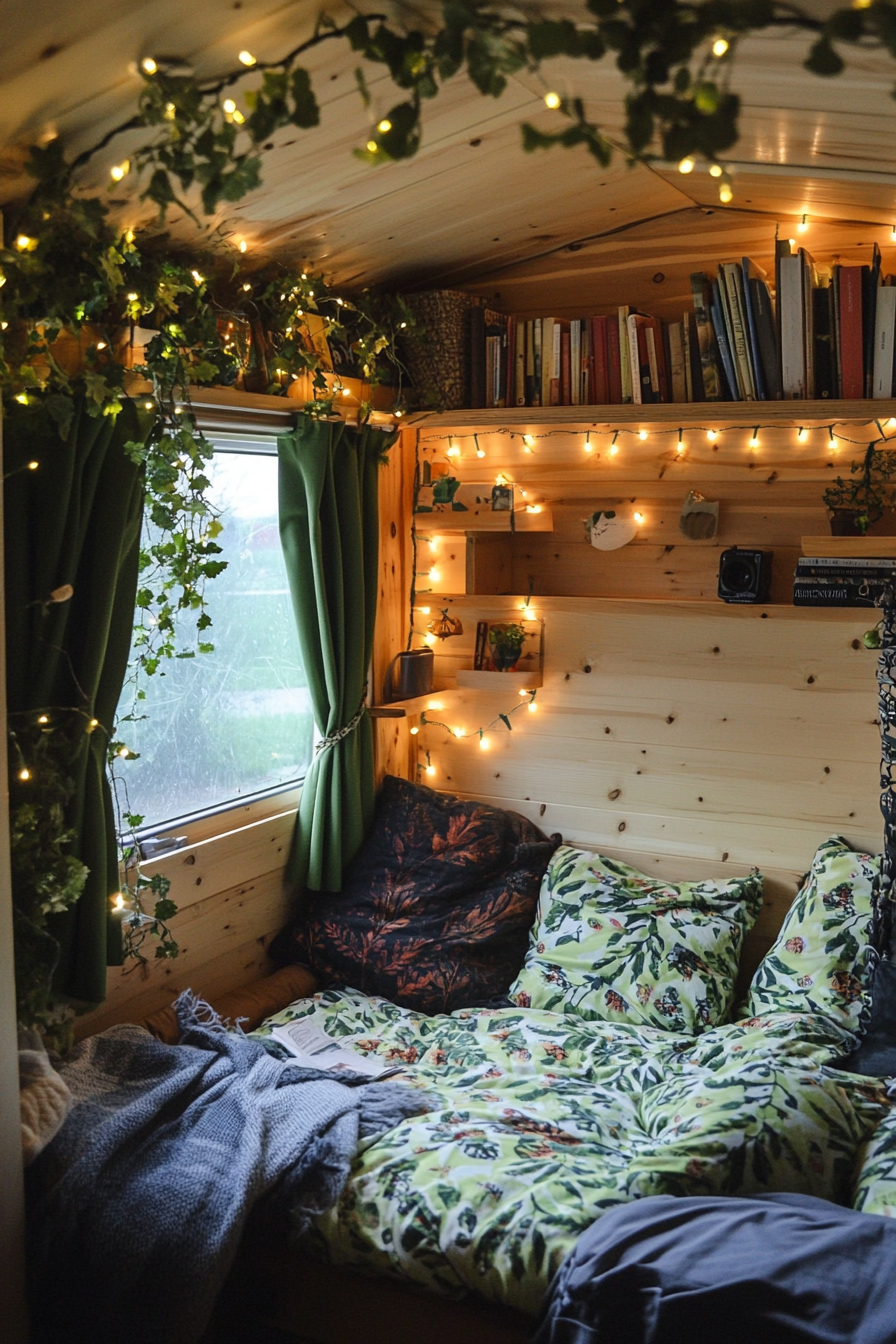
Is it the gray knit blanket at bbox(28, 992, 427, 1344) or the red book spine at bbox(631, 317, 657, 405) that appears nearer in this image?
the gray knit blanket at bbox(28, 992, 427, 1344)

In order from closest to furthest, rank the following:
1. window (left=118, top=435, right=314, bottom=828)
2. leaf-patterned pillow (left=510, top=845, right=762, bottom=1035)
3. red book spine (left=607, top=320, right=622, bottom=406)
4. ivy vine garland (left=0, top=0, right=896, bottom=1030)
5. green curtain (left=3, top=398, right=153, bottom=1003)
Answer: ivy vine garland (left=0, top=0, right=896, bottom=1030) → green curtain (left=3, top=398, right=153, bottom=1003) → window (left=118, top=435, right=314, bottom=828) → leaf-patterned pillow (left=510, top=845, right=762, bottom=1035) → red book spine (left=607, top=320, right=622, bottom=406)

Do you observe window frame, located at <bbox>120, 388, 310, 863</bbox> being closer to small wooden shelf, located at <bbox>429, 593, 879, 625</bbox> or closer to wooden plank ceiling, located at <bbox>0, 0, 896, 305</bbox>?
wooden plank ceiling, located at <bbox>0, 0, 896, 305</bbox>

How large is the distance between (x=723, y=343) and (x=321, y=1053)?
2006 mm

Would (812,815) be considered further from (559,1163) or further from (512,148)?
(512,148)

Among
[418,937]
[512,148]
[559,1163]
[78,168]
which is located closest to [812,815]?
[418,937]

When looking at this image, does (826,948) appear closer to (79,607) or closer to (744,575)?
(744,575)

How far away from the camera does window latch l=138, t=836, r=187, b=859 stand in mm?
2529

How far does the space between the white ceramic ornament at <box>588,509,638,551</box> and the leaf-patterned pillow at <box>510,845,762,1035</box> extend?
0.94 meters

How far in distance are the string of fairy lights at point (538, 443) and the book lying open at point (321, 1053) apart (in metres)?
1.07

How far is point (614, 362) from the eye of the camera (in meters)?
3.04

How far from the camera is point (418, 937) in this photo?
298 cm

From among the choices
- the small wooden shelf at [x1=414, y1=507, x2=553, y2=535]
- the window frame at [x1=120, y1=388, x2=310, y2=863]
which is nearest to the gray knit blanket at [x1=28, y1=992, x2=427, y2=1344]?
the window frame at [x1=120, y1=388, x2=310, y2=863]

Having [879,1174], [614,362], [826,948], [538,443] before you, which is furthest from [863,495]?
[879,1174]

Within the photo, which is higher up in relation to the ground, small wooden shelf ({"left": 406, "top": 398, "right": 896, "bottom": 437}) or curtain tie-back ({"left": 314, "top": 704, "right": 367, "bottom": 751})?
small wooden shelf ({"left": 406, "top": 398, "right": 896, "bottom": 437})
